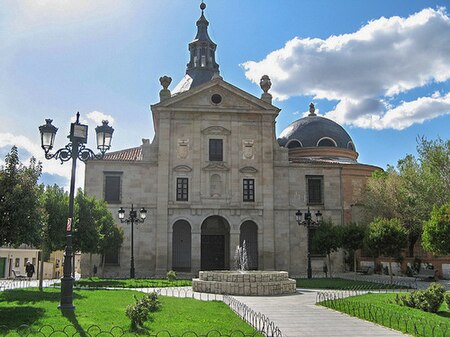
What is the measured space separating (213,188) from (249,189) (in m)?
2.70

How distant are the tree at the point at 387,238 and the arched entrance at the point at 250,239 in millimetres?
12298

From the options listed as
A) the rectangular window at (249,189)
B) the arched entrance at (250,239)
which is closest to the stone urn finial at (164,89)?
the rectangular window at (249,189)

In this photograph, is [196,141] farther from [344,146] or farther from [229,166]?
[344,146]

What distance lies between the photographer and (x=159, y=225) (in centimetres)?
3562

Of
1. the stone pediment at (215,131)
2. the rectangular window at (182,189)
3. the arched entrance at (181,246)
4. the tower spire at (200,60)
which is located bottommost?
the arched entrance at (181,246)

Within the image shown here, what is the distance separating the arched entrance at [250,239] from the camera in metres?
37.3

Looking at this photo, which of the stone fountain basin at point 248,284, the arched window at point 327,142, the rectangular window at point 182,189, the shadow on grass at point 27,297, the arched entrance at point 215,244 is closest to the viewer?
the shadow on grass at point 27,297

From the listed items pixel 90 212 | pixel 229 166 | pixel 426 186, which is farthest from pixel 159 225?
pixel 426 186

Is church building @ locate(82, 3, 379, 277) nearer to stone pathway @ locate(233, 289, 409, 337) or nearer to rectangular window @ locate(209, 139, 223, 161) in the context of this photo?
rectangular window @ locate(209, 139, 223, 161)

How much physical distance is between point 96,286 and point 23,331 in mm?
13708

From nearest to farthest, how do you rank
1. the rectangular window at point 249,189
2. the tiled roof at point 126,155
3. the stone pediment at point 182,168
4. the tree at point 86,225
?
the tree at point 86,225 < the stone pediment at point 182,168 < the rectangular window at point 249,189 < the tiled roof at point 126,155

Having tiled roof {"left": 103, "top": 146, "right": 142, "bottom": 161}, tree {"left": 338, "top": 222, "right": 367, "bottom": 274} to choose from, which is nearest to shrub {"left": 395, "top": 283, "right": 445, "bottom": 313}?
tree {"left": 338, "top": 222, "right": 367, "bottom": 274}

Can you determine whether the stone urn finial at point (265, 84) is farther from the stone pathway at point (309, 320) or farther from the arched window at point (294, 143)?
the stone pathway at point (309, 320)

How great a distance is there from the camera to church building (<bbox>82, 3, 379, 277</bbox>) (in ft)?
117
